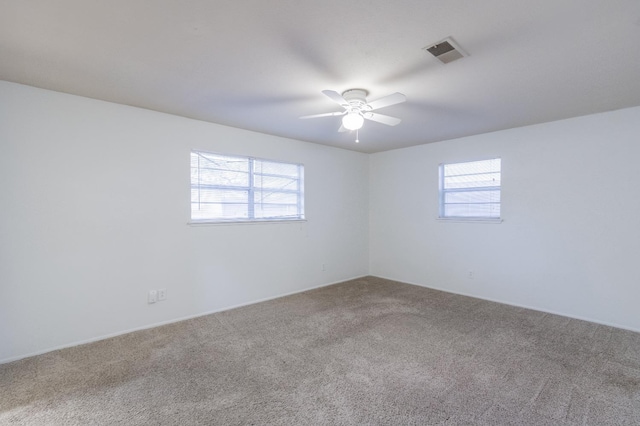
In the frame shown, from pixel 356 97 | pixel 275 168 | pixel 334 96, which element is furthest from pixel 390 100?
pixel 275 168

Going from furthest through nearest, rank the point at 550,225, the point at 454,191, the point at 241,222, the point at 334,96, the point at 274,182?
the point at 454,191 < the point at 274,182 < the point at 241,222 < the point at 550,225 < the point at 334,96

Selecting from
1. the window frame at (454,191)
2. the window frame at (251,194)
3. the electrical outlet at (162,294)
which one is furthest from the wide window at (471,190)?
the electrical outlet at (162,294)

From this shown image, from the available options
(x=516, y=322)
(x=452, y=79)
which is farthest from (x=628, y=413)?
(x=452, y=79)

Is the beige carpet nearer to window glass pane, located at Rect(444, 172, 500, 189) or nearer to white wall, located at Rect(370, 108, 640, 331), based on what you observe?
white wall, located at Rect(370, 108, 640, 331)

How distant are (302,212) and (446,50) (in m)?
3.08

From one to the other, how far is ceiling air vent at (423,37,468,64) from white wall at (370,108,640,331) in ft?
7.99

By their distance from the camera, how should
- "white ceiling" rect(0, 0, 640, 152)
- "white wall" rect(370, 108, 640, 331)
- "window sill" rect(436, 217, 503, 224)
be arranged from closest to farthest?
"white ceiling" rect(0, 0, 640, 152), "white wall" rect(370, 108, 640, 331), "window sill" rect(436, 217, 503, 224)

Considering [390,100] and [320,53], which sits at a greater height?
[320,53]

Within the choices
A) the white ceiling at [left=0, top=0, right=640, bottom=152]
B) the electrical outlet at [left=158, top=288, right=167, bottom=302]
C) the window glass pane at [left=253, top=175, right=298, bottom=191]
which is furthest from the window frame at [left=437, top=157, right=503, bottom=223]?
the electrical outlet at [left=158, top=288, right=167, bottom=302]

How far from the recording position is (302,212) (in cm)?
463

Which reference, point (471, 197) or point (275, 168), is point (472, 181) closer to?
point (471, 197)

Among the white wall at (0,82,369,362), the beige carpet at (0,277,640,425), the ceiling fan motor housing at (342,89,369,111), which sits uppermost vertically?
the ceiling fan motor housing at (342,89,369,111)

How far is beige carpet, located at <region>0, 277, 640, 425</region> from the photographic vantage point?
72.4 inches

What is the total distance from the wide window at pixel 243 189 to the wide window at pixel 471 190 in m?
2.28
